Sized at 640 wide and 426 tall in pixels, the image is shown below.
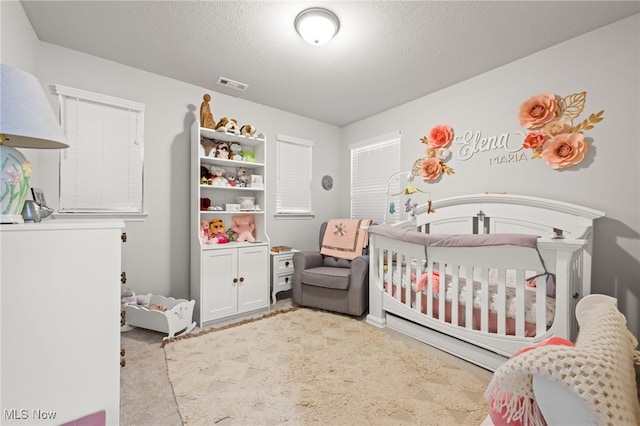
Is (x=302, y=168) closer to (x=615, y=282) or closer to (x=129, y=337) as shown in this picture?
(x=129, y=337)

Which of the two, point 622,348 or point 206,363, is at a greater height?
point 622,348

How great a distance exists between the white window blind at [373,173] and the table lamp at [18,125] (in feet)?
9.98

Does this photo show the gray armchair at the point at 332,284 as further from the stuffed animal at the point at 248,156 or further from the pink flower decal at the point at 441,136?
the pink flower decal at the point at 441,136

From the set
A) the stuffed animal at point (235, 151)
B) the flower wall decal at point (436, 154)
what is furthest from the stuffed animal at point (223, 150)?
the flower wall decal at point (436, 154)

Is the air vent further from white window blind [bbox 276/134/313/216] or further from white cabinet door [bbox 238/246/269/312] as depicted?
white cabinet door [bbox 238/246/269/312]

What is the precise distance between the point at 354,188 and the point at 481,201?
189 cm

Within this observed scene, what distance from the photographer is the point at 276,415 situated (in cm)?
144

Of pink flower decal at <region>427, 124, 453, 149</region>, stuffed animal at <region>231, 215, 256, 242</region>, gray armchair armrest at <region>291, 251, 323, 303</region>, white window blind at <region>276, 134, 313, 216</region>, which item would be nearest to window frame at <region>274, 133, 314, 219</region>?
white window blind at <region>276, 134, 313, 216</region>

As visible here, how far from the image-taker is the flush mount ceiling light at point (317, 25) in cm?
186

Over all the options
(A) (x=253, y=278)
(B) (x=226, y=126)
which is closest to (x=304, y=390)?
(A) (x=253, y=278)

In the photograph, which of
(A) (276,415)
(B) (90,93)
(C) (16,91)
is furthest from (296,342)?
(B) (90,93)

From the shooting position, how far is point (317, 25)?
191 centimetres

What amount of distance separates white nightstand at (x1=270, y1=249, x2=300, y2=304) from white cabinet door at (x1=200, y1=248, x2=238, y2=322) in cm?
53

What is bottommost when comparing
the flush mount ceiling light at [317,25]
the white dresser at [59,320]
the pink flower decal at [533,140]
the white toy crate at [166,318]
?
the white toy crate at [166,318]
